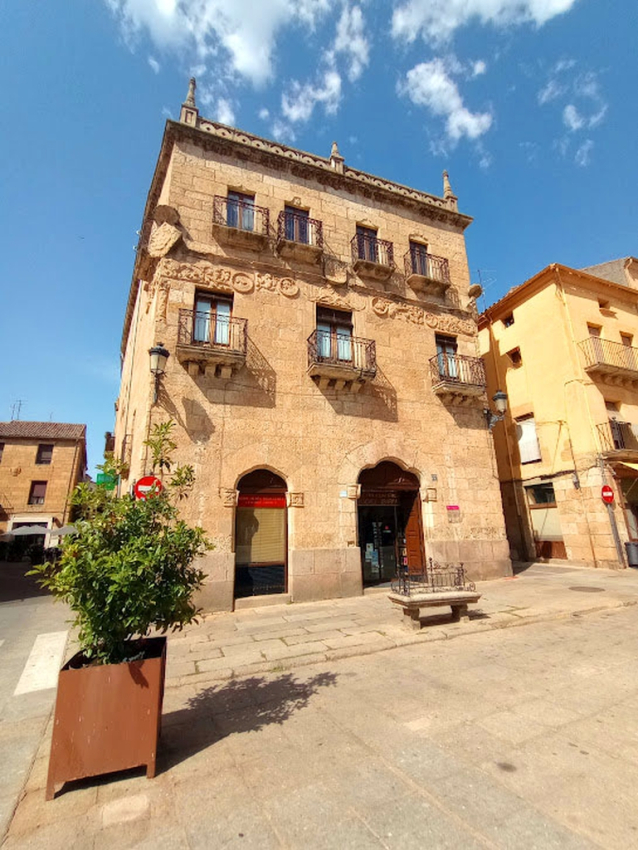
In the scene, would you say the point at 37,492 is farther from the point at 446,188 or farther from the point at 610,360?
the point at 610,360

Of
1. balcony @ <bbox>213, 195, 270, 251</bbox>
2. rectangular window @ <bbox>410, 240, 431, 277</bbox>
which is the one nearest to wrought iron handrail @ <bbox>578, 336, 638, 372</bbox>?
rectangular window @ <bbox>410, 240, 431, 277</bbox>

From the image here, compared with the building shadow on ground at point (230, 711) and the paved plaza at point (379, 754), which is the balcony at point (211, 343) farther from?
the building shadow on ground at point (230, 711)

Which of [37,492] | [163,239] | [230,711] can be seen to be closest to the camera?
[230,711]

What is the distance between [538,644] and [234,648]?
4833mm

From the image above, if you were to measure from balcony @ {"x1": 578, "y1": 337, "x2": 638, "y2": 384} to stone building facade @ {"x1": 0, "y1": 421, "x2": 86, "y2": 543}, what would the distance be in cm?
3416

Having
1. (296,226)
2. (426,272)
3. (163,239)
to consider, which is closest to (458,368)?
(426,272)

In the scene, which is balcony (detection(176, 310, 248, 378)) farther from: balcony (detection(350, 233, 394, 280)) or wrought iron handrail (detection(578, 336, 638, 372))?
wrought iron handrail (detection(578, 336, 638, 372))

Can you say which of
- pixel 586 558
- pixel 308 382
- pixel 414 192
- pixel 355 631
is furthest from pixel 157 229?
pixel 586 558

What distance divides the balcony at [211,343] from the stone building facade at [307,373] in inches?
1.7

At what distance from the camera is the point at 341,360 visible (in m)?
12.1

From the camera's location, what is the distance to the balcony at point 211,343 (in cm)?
1004

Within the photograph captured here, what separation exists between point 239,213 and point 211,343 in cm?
456

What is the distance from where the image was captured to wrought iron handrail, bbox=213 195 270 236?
11.8 metres

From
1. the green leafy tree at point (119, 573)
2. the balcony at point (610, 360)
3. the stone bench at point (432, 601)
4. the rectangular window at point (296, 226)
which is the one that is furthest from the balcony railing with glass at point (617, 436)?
the green leafy tree at point (119, 573)
